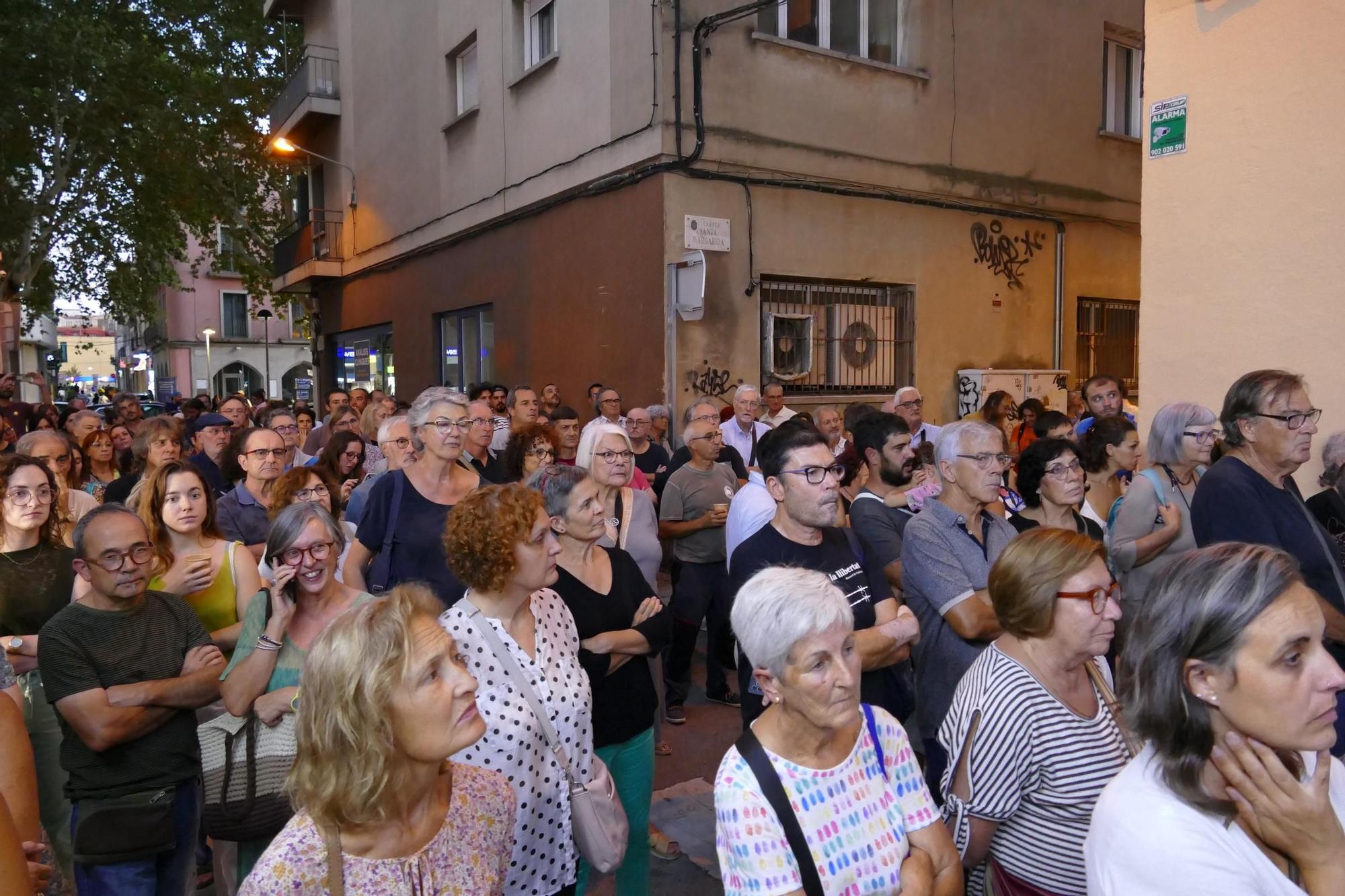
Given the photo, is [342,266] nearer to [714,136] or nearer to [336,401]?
[336,401]

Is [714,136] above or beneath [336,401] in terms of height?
above

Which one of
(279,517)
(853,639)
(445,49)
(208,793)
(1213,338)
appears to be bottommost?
(208,793)

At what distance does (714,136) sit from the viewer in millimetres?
9789

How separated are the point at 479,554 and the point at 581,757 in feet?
2.39

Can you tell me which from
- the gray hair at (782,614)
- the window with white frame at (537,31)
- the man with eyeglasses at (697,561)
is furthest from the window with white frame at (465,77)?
the gray hair at (782,614)

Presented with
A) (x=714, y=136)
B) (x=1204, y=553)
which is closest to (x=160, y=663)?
(x=1204, y=553)

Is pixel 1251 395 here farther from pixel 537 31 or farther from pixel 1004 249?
pixel 537 31

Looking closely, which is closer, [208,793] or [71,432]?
[208,793]

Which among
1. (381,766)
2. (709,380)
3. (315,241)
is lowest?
(381,766)

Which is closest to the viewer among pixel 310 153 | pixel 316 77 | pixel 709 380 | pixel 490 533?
pixel 490 533

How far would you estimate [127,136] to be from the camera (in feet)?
64.2

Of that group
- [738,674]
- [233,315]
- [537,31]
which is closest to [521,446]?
[738,674]

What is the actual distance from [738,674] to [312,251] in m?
18.4

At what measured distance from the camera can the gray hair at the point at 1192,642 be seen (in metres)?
1.81
